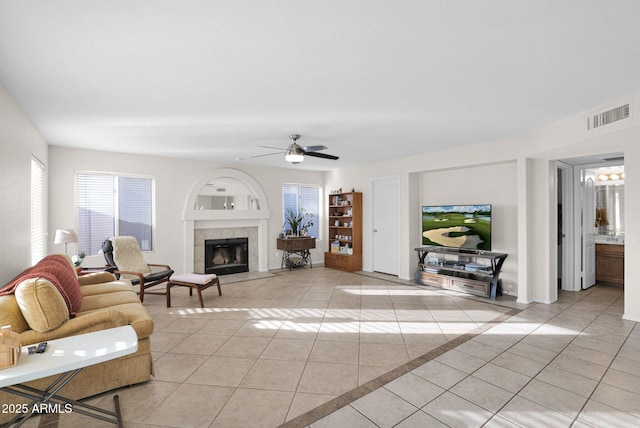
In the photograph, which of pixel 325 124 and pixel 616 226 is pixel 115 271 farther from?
pixel 616 226

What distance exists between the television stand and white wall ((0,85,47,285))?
5621mm

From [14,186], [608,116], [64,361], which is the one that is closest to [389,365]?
[64,361]

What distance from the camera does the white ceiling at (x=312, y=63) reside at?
1.88 metres

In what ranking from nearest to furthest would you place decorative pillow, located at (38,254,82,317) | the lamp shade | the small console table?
1. decorative pillow, located at (38,254,82,317)
2. the lamp shade
3. the small console table

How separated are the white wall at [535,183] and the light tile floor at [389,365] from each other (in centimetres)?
52

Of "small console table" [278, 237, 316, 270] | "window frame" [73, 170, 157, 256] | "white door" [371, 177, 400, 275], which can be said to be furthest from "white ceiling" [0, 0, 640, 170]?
"small console table" [278, 237, 316, 270]

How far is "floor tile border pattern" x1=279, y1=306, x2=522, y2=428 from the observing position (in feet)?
7.09

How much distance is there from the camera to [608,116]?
3.42m

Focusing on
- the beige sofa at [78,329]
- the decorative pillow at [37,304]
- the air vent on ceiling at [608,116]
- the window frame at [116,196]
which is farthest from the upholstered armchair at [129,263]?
the air vent on ceiling at [608,116]

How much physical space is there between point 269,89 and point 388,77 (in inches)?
41.9

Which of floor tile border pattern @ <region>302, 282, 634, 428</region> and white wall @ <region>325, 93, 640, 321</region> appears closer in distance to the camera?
floor tile border pattern @ <region>302, 282, 634, 428</region>

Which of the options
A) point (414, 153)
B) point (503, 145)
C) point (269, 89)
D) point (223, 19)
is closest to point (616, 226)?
point (503, 145)

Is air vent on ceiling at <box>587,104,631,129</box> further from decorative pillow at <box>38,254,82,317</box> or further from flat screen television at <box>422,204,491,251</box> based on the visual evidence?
decorative pillow at <box>38,254,82,317</box>

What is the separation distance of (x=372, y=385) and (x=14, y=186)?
3802mm
